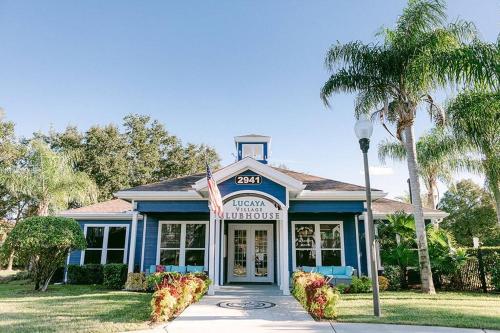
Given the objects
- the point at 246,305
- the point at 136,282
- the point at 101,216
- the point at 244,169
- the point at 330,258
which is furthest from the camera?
the point at 101,216

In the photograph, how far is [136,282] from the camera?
13547mm

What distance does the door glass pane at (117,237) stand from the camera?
17.5m

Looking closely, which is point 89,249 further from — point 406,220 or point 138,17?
point 406,220

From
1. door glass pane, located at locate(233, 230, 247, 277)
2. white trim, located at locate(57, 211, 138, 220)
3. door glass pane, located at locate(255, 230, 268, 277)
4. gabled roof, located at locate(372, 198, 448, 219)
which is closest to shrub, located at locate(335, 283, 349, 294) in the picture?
door glass pane, located at locate(255, 230, 268, 277)

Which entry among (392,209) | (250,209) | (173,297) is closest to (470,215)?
(392,209)

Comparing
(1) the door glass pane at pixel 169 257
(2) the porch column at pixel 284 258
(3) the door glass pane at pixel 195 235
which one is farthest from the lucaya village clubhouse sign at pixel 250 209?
(1) the door glass pane at pixel 169 257

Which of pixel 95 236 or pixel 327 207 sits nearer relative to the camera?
pixel 327 207

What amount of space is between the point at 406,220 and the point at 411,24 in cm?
762

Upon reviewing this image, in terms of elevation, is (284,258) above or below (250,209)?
below

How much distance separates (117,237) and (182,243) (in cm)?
429

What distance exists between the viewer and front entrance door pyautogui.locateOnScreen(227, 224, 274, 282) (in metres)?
15.3

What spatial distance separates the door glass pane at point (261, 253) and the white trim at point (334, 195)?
8.96 feet

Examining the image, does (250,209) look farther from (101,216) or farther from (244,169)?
(101,216)

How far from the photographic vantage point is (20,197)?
30578mm
